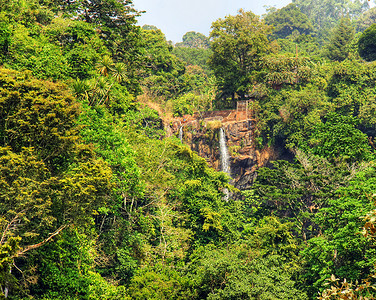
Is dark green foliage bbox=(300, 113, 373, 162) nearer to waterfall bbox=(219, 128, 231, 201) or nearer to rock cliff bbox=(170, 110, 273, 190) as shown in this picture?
rock cliff bbox=(170, 110, 273, 190)

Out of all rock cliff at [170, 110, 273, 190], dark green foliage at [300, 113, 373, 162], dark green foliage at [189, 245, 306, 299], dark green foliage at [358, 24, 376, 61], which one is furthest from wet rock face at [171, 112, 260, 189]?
dark green foliage at [189, 245, 306, 299]

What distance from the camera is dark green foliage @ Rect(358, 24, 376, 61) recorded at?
48075 millimetres

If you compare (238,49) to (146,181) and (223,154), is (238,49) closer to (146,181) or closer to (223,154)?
(223,154)

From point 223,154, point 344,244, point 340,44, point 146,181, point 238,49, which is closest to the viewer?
point 344,244

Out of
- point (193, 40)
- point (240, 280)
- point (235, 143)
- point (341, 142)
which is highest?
point (193, 40)

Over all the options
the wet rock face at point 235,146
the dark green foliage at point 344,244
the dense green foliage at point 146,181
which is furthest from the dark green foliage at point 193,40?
the dark green foliage at point 344,244

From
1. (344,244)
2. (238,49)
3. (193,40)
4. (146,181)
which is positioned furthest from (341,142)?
(193,40)

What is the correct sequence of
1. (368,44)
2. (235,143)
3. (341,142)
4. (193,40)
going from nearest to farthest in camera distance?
(341,142) → (235,143) → (368,44) → (193,40)

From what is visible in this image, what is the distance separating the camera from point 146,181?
979 inches

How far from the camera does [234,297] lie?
782 inches

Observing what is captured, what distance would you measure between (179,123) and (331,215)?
22.5 meters

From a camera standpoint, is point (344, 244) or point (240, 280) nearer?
point (344, 244)

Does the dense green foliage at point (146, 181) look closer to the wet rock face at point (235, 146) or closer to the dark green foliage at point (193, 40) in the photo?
the wet rock face at point (235, 146)

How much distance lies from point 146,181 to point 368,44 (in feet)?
114
